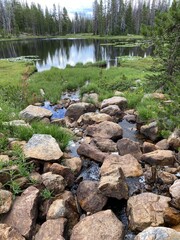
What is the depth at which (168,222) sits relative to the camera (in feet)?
16.9

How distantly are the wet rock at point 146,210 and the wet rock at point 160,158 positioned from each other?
1838 millimetres

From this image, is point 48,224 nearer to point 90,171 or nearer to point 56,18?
point 90,171

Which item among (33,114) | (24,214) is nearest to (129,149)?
(24,214)

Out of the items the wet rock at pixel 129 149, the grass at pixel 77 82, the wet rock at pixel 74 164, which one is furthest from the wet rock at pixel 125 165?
the grass at pixel 77 82

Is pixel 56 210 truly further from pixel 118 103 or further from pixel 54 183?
pixel 118 103

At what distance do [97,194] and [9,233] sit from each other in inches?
90.0

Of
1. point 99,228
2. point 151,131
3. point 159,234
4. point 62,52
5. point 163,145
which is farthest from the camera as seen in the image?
point 62,52

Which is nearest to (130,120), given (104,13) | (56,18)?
(104,13)

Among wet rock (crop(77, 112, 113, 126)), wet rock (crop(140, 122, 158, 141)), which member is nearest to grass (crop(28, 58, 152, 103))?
wet rock (crop(77, 112, 113, 126))

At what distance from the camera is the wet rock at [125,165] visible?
6.99 m

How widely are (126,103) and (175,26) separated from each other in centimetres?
473

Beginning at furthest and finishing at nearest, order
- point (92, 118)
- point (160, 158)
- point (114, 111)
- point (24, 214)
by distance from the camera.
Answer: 1. point (114, 111)
2. point (92, 118)
3. point (160, 158)
4. point (24, 214)

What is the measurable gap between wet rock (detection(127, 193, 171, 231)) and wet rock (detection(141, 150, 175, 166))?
1838mm

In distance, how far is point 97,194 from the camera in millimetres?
6027
